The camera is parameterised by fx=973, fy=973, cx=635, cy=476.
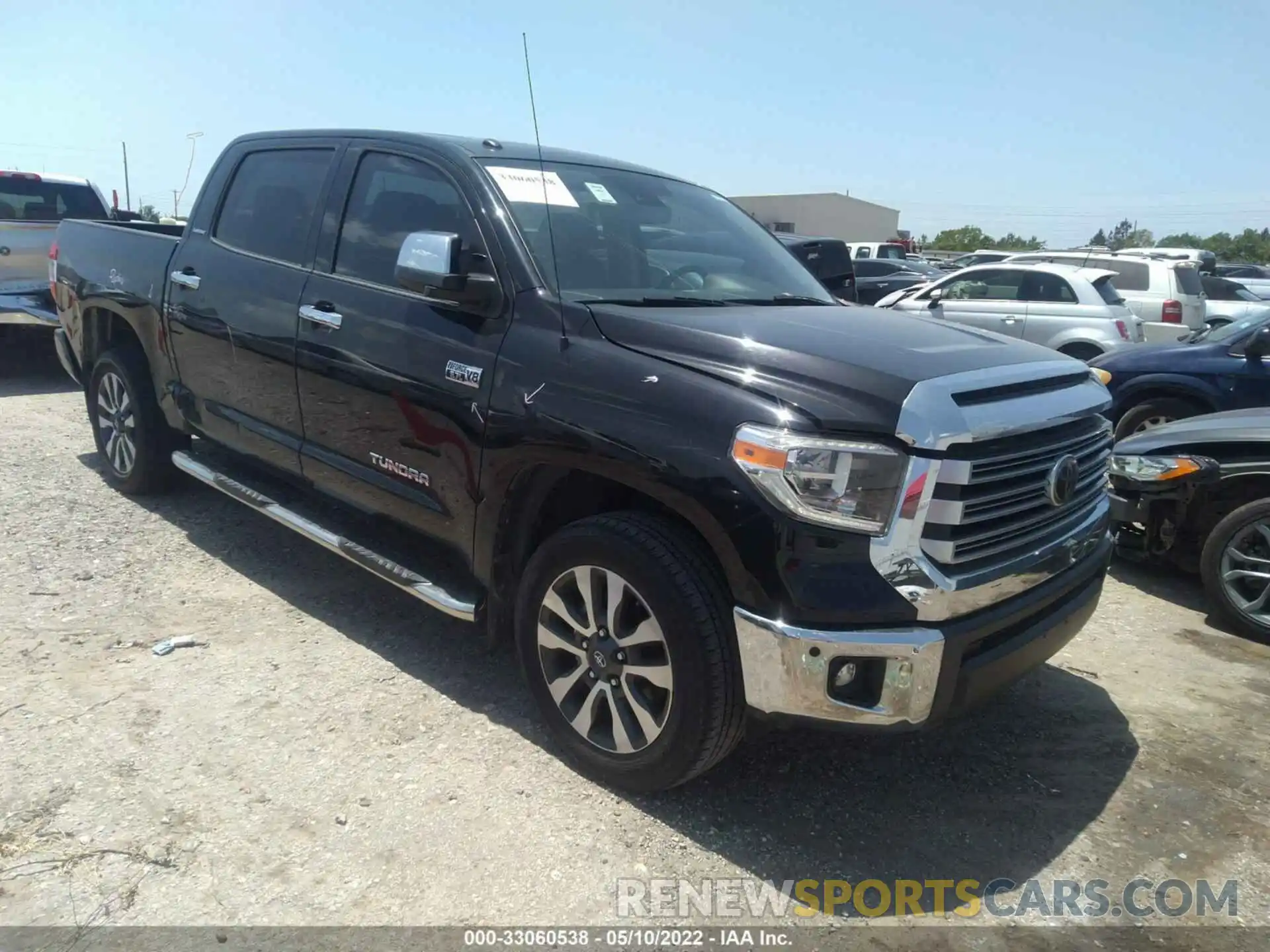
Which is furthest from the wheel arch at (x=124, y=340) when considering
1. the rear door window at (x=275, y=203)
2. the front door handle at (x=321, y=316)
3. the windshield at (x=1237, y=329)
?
the windshield at (x=1237, y=329)

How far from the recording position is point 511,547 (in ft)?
10.9

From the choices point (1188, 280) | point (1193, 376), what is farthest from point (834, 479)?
point (1188, 280)

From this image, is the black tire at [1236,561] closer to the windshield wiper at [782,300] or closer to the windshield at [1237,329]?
the windshield wiper at [782,300]

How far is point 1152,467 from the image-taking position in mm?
4984

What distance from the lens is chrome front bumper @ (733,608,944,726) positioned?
8.31ft

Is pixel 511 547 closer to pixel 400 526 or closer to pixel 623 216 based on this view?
pixel 400 526

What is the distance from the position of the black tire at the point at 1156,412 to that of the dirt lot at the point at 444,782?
3.06 meters

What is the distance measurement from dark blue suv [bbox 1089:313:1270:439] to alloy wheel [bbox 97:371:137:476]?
20.7ft

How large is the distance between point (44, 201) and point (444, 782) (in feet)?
30.6

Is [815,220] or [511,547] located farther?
[815,220]

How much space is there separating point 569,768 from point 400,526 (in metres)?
1.14

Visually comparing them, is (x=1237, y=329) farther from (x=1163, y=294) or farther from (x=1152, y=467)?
(x=1163, y=294)

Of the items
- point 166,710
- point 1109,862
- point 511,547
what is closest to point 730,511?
point 511,547

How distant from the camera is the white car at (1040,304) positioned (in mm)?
10945
